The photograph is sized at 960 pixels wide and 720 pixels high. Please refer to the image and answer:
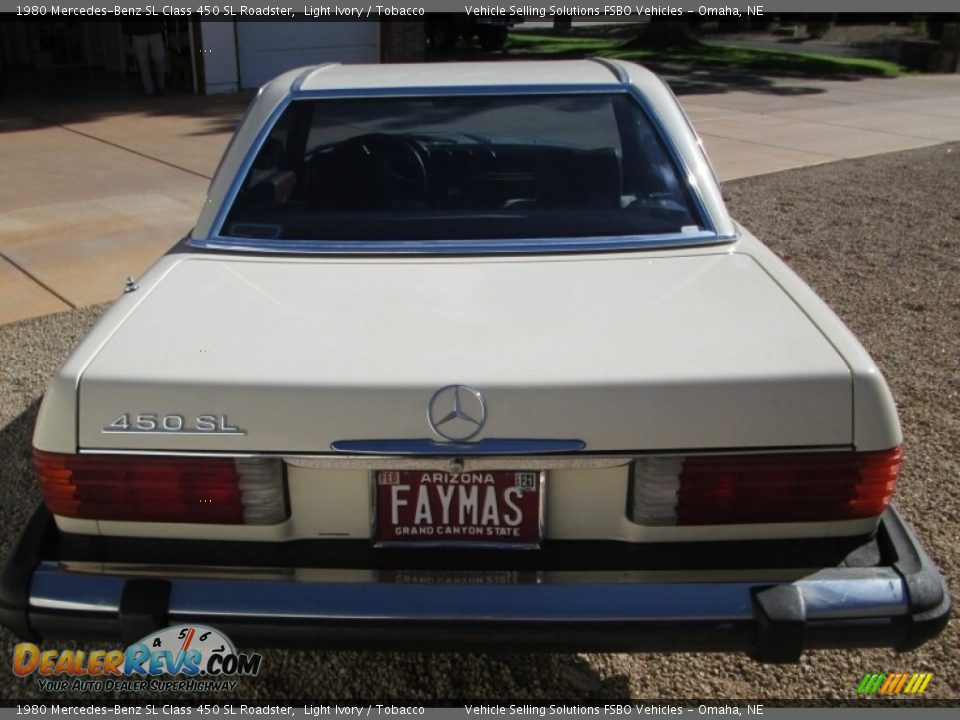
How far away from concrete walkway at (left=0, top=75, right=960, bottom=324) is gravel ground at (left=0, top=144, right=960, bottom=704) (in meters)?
0.93

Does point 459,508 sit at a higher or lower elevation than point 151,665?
higher

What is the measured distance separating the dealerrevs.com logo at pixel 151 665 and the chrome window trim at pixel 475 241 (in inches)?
45.3

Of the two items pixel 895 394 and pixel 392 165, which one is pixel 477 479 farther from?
pixel 895 394

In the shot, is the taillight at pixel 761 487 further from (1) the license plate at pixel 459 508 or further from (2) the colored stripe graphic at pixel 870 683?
(2) the colored stripe graphic at pixel 870 683

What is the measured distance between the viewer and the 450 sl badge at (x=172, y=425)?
6.59 ft

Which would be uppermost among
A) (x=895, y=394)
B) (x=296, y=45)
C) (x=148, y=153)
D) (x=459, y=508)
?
(x=296, y=45)

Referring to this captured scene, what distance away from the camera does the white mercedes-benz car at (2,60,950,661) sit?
2.00m

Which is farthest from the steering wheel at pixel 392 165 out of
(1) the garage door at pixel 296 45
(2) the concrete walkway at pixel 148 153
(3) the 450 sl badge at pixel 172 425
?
(1) the garage door at pixel 296 45

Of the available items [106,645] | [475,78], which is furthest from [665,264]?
[106,645]

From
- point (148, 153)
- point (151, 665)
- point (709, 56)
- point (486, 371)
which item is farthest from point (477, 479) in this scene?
point (709, 56)

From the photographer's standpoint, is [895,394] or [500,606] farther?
[895,394]

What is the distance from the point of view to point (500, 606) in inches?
81.4

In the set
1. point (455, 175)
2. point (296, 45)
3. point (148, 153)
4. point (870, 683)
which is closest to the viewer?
point (870, 683)

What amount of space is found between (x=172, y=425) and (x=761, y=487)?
1.30m
